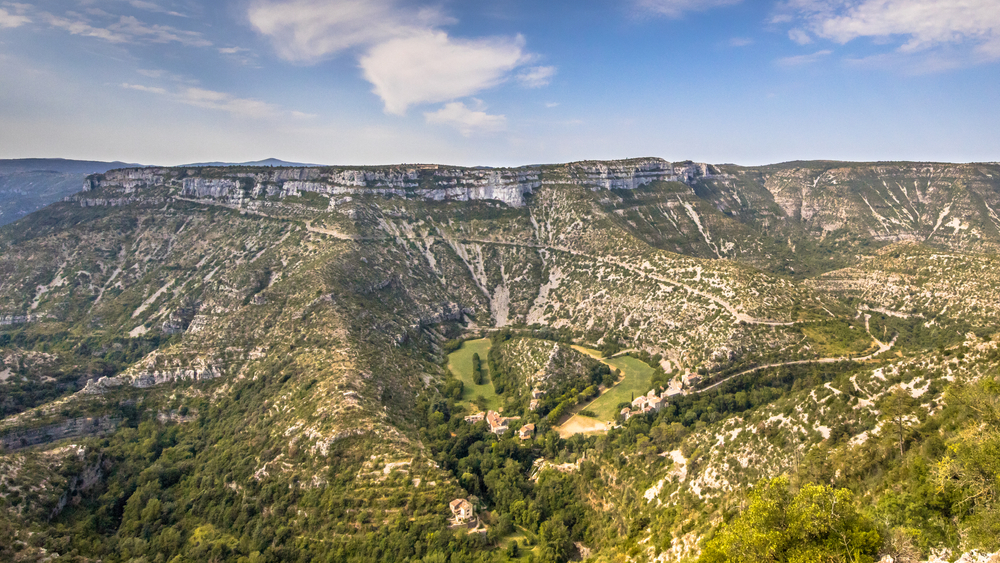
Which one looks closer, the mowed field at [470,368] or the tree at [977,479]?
the tree at [977,479]

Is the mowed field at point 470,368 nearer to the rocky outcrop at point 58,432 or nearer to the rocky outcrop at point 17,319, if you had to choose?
the rocky outcrop at point 58,432

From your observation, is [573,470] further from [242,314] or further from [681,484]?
[242,314]

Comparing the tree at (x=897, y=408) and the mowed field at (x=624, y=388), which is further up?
the tree at (x=897, y=408)

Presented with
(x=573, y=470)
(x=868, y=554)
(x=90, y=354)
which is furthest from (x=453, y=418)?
(x=90, y=354)

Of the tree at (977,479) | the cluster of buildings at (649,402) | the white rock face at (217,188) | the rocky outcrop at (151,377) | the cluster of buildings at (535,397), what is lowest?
the cluster of buildings at (535,397)

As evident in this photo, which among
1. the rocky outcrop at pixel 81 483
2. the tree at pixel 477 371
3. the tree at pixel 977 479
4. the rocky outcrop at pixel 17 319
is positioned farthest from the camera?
the rocky outcrop at pixel 17 319

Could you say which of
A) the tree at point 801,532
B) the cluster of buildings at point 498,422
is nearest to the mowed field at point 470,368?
the cluster of buildings at point 498,422

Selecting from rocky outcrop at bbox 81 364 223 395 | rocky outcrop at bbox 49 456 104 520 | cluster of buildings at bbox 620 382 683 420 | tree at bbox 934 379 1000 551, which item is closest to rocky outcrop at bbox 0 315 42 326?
rocky outcrop at bbox 81 364 223 395

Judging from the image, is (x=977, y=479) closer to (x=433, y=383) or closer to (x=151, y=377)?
(x=433, y=383)
